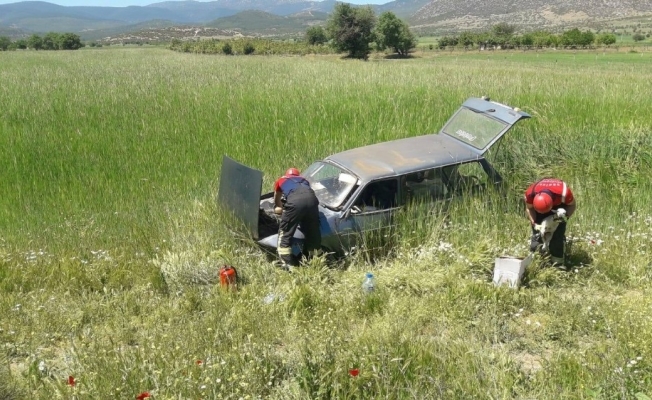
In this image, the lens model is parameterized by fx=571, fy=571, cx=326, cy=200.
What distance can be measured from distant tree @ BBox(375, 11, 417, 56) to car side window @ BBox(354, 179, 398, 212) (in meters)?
72.0

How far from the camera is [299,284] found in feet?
19.2

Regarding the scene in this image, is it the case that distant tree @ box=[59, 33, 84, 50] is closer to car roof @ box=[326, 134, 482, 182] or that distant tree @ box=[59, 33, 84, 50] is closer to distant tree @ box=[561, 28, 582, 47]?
distant tree @ box=[561, 28, 582, 47]

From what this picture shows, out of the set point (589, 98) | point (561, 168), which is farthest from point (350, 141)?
point (589, 98)

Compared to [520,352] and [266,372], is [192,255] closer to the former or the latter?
[266,372]

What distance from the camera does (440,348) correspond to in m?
4.47

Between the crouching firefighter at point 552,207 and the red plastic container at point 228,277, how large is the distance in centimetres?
317

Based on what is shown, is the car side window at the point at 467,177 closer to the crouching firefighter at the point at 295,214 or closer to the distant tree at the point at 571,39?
the crouching firefighter at the point at 295,214

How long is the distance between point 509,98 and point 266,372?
11.6 meters

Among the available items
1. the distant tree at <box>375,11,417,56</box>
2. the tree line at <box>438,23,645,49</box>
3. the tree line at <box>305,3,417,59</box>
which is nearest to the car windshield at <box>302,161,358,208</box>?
the tree line at <box>305,3,417,59</box>

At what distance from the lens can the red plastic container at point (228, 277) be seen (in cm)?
591

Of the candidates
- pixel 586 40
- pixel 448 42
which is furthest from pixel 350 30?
pixel 586 40

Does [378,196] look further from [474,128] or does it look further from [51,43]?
[51,43]

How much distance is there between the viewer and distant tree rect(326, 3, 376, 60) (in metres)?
66.4

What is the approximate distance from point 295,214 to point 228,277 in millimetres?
964
